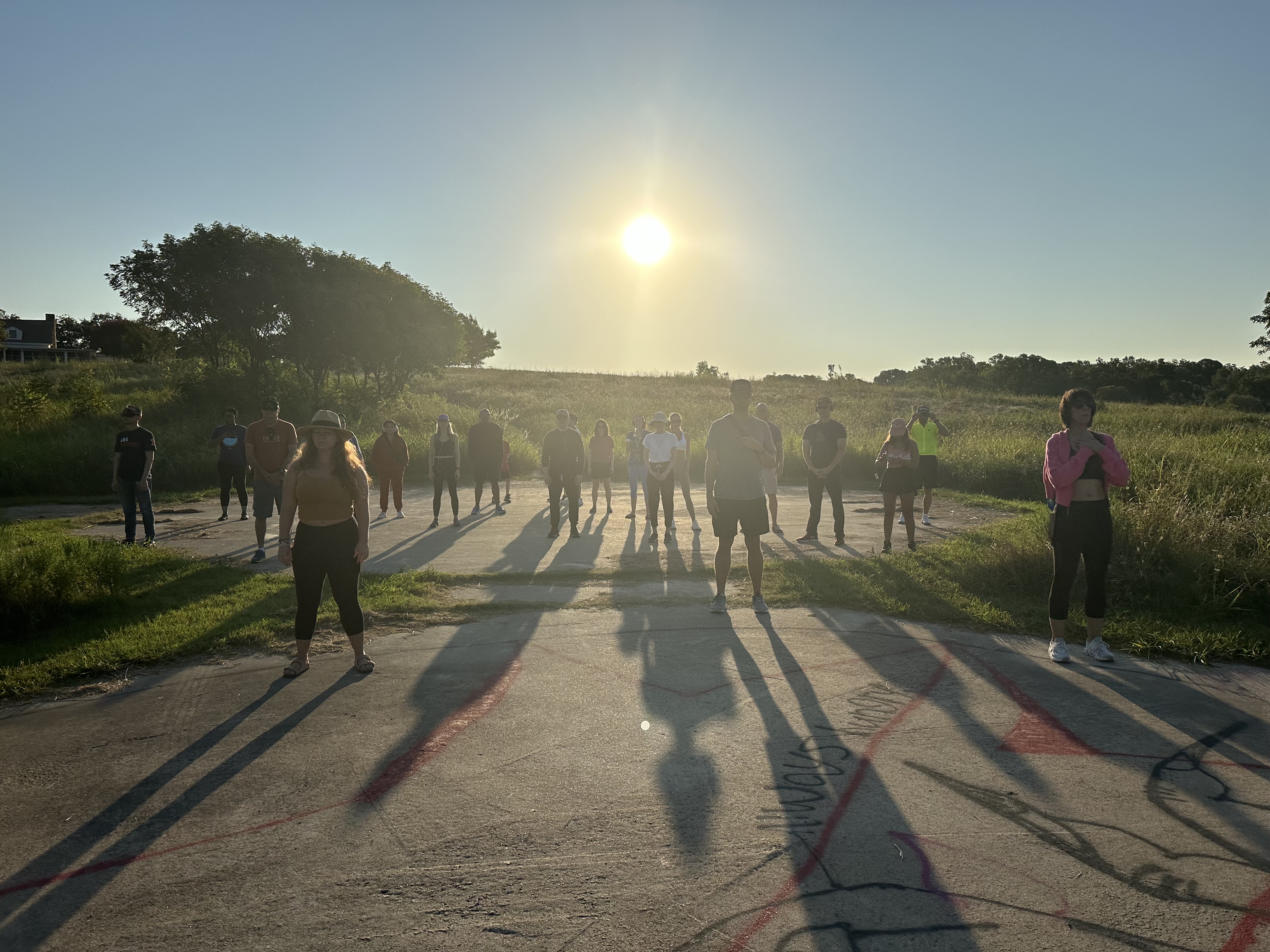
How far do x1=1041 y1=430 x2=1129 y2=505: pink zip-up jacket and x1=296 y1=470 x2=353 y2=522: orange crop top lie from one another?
5.00 meters

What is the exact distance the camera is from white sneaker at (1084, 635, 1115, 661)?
6.10m

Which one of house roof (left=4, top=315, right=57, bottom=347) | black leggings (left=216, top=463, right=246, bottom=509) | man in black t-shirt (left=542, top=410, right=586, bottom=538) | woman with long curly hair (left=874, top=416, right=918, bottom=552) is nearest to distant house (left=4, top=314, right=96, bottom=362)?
house roof (left=4, top=315, right=57, bottom=347)

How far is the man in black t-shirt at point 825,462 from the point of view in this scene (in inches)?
455

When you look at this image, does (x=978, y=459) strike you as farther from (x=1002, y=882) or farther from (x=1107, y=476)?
(x=1002, y=882)

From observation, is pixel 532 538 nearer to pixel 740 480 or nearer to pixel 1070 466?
pixel 740 480

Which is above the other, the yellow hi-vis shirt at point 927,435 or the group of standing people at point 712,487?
the yellow hi-vis shirt at point 927,435

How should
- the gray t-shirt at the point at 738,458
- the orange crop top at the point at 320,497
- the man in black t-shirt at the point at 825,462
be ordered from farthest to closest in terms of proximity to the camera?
the man in black t-shirt at the point at 825,462 → the gray t-shirt at the point at 738,458 → the orange crop top at the point at 320,497

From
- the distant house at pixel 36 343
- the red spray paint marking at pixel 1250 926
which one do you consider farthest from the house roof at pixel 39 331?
the red spray paint marking at pixel 1250 926

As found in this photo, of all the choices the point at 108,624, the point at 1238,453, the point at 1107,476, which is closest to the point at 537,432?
the point at 1238,453

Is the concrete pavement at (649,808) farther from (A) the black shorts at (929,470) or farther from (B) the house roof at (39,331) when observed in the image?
(B) the house roof at (39,331)

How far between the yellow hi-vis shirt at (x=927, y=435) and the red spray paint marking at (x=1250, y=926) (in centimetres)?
1073

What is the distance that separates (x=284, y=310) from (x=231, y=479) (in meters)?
19.0

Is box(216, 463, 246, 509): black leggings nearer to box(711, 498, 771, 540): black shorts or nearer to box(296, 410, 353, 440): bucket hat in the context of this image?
box(296, 410, 353, 440): bucket hat

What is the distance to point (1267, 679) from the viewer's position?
18.9ft
